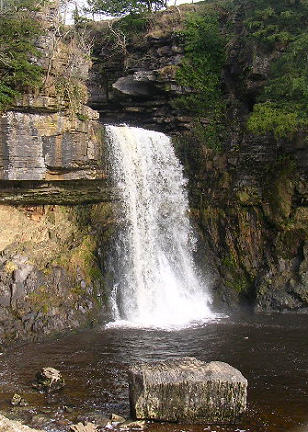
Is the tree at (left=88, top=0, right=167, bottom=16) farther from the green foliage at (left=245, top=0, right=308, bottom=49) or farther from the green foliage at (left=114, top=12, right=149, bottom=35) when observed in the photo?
the green foliage at (left=245, top=0, right=308, bottom=49)

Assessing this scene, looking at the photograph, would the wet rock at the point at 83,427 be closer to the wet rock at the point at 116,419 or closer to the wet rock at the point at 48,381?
the wet rock at the point at 116,419

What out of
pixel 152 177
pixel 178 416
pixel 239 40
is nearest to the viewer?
pixel 178 416

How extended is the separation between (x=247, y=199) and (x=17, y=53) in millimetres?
10684

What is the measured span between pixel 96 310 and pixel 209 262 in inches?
213

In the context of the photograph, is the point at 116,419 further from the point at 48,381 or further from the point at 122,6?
the point at 122,6

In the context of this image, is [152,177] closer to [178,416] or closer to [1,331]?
[1,331]

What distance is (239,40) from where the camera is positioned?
21.9 metres

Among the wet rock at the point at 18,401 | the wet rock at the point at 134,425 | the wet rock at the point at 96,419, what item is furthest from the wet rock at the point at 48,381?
the wet rock at the point at 134,425

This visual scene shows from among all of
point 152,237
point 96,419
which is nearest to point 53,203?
point 152,237

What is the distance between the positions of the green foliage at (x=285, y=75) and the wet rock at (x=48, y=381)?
39.1 ft

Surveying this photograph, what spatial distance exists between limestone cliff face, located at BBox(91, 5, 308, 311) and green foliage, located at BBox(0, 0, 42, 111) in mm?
7284

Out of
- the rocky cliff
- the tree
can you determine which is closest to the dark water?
the rocky cliff

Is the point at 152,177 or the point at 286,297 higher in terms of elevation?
the point at 152,177

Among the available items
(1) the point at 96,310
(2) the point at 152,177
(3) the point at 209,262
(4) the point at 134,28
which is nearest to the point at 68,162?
(2) the point at 152,177
